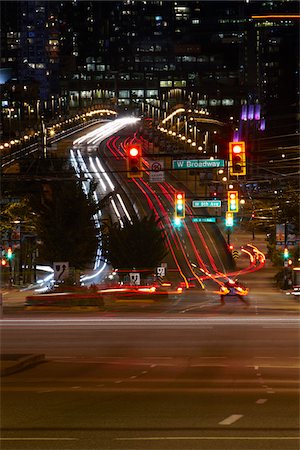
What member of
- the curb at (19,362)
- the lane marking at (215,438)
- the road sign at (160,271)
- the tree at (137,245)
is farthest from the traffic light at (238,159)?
the tree at (137,245)

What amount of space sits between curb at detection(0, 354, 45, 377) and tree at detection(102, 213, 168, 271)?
2187 inches

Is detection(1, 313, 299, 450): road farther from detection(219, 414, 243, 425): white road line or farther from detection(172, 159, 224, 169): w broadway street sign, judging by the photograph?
detection(172, 159, 224, 169): w broadway street sign

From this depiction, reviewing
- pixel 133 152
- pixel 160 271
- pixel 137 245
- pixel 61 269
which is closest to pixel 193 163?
pixel 133 152

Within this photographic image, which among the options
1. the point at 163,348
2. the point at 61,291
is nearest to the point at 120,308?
the point at 61,291

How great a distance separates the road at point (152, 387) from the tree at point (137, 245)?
4334cm

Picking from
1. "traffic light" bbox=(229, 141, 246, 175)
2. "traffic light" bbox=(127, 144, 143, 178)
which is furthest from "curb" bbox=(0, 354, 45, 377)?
"traffic light" bbox=(229, 141, 246, 175)

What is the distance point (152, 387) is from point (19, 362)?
199 inches

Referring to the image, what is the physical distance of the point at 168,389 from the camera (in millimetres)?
22328

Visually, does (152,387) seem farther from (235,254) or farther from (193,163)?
(235,254)

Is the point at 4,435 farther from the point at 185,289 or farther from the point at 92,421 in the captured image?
the point at 185,289

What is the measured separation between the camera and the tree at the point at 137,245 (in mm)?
84438

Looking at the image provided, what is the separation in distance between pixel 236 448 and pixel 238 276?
87.9 meters

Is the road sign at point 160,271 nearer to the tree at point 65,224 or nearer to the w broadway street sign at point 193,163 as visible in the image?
the tree at point 65,224

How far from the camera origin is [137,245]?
8438cm
